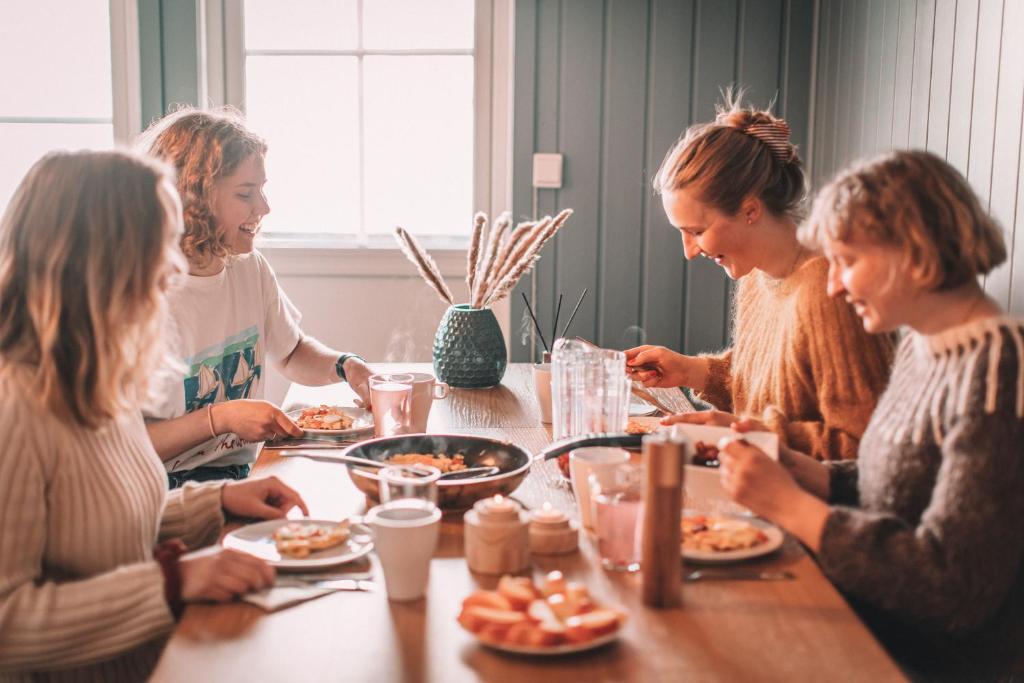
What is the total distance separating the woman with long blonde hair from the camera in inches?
42.5

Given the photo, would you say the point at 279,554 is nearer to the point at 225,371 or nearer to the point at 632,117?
the point at 225,371

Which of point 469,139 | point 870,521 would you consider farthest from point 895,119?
point 870,521

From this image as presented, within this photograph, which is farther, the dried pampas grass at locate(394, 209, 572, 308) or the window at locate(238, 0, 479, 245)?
the window at locate(238, 0, 479, 245)

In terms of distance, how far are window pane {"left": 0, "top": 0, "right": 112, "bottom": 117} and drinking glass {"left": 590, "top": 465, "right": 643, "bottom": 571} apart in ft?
9.83

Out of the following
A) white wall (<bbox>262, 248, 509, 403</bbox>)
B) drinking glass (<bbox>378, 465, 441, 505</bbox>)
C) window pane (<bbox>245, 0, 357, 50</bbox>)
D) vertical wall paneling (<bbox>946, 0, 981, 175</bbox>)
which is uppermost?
window pane (<bbox>245, 0, 357, 50</bbox>)

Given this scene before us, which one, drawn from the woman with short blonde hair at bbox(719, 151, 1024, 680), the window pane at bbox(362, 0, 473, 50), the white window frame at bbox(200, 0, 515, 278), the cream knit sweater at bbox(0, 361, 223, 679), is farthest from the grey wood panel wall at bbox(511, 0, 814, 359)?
the cream knit sweater at bbox(0, 361, 223, 679)

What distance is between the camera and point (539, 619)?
98 centimetres

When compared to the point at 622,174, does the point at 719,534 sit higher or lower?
lower

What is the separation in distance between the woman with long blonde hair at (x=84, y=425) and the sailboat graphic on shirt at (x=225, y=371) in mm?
764

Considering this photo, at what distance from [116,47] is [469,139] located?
1.23 metres

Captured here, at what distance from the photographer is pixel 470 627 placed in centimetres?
97

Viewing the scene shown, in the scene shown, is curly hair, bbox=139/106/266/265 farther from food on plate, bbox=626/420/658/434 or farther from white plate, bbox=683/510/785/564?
white plate, bbox=683/510/785/564

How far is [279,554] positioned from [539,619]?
1.26 feet

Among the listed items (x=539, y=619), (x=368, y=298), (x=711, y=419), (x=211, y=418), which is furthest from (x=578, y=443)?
(x=368, y=298)
